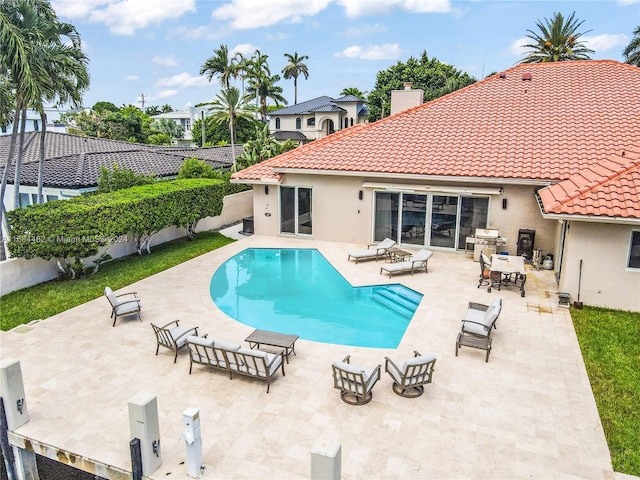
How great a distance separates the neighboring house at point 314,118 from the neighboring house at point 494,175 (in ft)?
132

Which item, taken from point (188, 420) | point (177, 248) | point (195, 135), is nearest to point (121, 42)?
point (177, 248)

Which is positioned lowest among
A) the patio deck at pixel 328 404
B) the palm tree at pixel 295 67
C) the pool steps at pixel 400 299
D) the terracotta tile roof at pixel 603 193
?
the patio deck at pixel 328 404

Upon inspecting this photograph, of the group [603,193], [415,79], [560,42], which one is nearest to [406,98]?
[603,193]

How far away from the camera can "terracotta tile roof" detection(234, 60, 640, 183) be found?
19.0 m

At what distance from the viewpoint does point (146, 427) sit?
7312mm

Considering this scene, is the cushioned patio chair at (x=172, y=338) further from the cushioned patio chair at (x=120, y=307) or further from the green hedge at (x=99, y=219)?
the green hedge at (x=99, y=219)

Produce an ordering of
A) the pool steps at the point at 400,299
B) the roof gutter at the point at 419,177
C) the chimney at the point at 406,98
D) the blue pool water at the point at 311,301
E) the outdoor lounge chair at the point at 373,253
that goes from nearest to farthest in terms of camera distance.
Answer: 1. the blue pool water at the point at 311,301
2. the pool steps at the point at 400,299
3. the roof gutter at the point at 419,177
4. the outdoor lounge chair at the point at 373,253
5. the chimney at the point at 406,98

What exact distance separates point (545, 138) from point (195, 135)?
6245 centimetres

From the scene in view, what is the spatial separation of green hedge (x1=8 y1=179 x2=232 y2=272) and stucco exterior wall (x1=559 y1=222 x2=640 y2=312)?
1476 centimetres

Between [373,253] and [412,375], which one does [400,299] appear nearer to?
[373,253]

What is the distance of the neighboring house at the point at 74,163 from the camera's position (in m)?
22.0

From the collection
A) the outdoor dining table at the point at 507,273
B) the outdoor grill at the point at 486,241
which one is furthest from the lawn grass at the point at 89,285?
the outdoor dining table at the point at 507,273

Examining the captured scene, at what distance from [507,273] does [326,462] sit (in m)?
10.9

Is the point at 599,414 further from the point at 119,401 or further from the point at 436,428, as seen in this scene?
the point at 119,401
